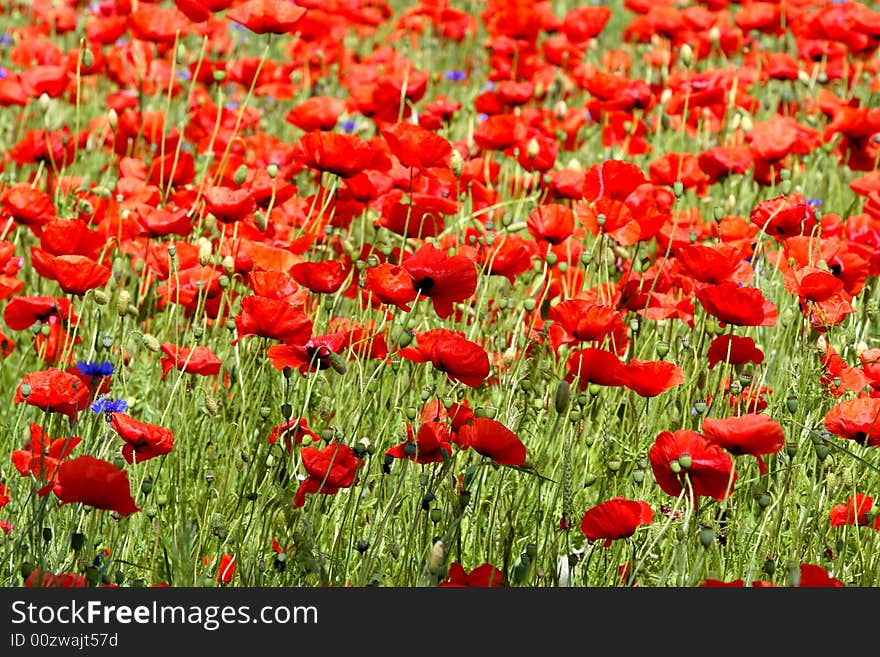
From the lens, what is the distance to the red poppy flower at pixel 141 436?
188 cm

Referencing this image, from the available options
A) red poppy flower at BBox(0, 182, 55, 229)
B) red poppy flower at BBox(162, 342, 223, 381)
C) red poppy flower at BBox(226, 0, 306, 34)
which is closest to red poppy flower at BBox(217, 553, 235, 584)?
red poppy flower at BBox(162, 342, 223, 381)

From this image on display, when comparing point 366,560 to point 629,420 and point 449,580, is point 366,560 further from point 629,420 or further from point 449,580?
point 629,420

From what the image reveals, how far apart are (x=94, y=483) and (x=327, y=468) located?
0.38 meters

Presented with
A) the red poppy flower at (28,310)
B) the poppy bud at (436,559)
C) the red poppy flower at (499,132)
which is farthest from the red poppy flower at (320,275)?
the red poppy flower at (499,132)

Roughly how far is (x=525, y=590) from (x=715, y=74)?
8.07 feet

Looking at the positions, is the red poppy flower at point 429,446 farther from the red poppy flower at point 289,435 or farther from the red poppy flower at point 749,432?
the red poppy flower at point 749,432

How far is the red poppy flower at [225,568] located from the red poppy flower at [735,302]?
83 cm

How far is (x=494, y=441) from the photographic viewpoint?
183 cm

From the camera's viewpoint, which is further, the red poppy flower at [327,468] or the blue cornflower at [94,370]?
the blue cornflower at [94,370]

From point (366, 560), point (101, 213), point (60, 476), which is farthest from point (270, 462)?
point (101, 213)

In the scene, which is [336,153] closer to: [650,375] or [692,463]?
[650,375]

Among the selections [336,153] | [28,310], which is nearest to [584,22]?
[336,153]

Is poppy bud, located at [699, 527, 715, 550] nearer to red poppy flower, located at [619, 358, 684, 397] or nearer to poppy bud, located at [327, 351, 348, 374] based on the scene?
red poppy flower, located at [619, 358, 684, 397]

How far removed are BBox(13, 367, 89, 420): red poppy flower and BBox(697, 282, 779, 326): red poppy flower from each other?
3.16ft
